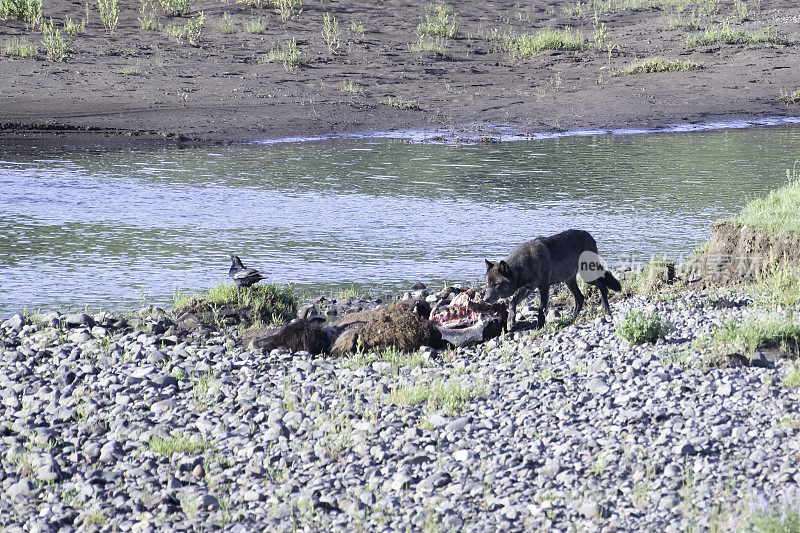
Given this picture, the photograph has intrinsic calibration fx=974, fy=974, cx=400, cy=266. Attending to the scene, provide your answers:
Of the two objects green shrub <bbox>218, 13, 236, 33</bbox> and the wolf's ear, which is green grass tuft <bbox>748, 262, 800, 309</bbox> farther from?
green shrub <bbox>218, 13, 236, 33</bbox>

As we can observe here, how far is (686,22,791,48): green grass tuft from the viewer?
2867 centimetres

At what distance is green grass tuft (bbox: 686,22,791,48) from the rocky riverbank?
73.6ft

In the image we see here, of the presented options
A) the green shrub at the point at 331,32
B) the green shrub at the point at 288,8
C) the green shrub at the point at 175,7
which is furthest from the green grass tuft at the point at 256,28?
the green shrub at the point at 175,7

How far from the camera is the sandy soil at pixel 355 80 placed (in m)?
22.3

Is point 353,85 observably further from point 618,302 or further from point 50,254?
point 618,302

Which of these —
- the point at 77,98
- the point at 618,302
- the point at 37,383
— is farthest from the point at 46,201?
the point at 618,302

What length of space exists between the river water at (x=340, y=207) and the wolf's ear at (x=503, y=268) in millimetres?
2869

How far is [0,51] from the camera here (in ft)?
78.8

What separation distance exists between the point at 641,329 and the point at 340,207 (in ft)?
28.2

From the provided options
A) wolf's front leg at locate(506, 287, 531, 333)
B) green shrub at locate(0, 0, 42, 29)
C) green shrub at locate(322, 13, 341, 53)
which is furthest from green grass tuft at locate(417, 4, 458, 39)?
wolf's front leg at locate(506, 287, 531, 333)

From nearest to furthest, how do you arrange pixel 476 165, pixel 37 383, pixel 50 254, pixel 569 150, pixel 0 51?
1. pixel 37 383
2. pixel 50 254
3. pixel 476 165
4. pixel 569 150
5. pixel 0 51

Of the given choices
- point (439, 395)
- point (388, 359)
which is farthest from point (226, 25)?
point (439, 395)

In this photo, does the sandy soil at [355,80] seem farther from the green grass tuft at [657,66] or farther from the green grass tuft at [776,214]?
the green grass tuft at [776,214]

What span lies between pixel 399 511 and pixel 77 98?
63.8 ft
